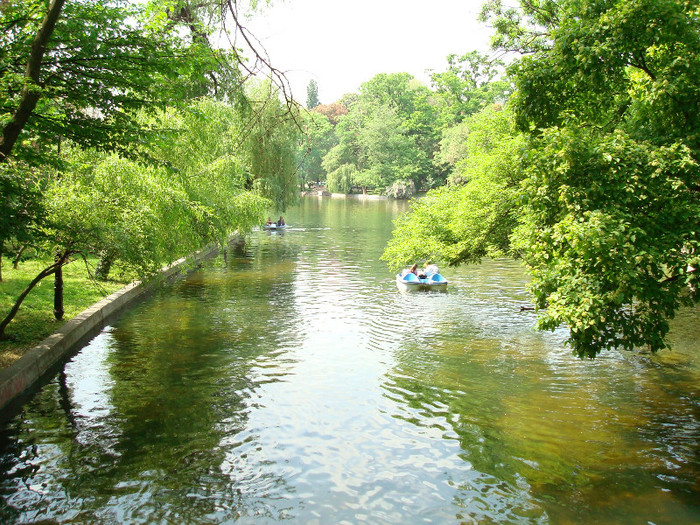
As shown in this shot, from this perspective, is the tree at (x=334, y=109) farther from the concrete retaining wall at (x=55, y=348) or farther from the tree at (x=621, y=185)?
the tree at (x=621, y=185)

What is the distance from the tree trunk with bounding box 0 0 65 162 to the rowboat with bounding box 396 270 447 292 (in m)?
14.6

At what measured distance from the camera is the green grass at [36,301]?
1203 cm

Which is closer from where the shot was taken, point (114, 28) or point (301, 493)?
point (301, 493)

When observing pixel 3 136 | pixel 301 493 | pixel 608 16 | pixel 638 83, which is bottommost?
pixel 301 493

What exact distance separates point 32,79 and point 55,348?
6.05 metres

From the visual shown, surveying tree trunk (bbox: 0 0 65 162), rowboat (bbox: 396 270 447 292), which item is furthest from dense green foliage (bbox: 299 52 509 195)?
tree trunk (bbox: 0 0 65 162)

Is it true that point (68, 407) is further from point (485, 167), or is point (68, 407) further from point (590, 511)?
point (485, 167)

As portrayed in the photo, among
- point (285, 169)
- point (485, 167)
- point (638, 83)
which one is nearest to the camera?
point (638, 83)

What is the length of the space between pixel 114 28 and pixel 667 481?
1101cm

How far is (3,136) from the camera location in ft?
29.7

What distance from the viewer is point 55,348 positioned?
12.3 metres

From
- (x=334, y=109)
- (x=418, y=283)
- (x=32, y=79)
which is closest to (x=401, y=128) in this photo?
(x=334, y=109)

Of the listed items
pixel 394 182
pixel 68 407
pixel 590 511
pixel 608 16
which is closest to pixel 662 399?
pixel 590 511

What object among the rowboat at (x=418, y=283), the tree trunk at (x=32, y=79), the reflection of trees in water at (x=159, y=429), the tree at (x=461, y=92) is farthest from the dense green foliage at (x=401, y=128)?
the tree trunk at (x=32, y=79)
